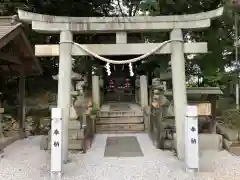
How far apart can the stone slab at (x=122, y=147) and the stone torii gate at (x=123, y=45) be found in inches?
56.2

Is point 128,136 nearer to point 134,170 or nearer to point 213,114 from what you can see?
point 213,114

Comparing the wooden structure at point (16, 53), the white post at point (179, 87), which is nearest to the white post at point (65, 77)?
the wooden structure at point (16, 53)

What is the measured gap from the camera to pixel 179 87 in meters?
6.38

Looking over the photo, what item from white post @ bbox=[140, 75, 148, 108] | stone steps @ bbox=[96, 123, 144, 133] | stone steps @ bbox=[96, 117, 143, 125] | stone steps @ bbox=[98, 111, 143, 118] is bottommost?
stone steps @ bbox=[96, 123, 144, 133]

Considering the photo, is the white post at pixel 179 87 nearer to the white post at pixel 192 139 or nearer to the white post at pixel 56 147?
the white post at pixel 192 139

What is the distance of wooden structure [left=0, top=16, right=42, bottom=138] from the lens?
7.83 m

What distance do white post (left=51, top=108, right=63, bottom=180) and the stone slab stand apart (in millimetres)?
2085

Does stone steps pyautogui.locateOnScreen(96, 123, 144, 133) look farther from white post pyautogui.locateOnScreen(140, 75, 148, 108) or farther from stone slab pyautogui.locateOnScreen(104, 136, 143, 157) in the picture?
white post pyautogui.locateOnScreen(140, 75, 148, 108)

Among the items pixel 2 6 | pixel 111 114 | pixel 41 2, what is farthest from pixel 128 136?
pixel 41 2

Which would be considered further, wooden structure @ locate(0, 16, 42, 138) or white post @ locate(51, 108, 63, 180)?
wooden structure @ locate(0, 16, 42, 138)

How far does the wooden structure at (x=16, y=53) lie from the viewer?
25.7ft

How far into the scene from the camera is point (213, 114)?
8.30 meters

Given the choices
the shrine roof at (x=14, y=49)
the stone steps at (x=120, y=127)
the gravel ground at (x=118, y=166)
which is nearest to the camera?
the gravel ground at (x=118, y=166)

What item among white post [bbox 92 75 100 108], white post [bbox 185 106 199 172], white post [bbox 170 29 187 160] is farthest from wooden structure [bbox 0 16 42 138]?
white post [bbox 185 106 199 172]
